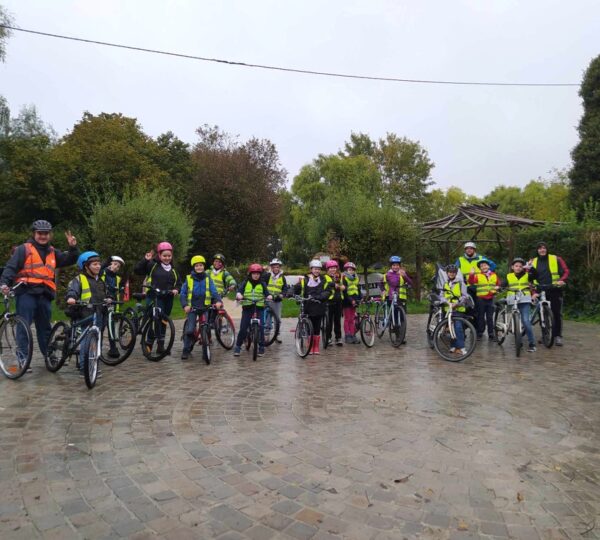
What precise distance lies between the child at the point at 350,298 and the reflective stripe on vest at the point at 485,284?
2530 millimetres

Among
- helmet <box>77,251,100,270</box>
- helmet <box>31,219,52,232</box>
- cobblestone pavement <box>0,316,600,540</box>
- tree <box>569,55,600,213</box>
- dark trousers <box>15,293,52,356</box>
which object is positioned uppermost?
tree <box>569,55,600,213</box>

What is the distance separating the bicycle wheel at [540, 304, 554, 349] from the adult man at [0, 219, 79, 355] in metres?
8.69

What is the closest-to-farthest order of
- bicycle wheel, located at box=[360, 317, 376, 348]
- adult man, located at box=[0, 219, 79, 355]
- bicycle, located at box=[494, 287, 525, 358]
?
1. adult man, located at box=[0, 219, 79, 355]
2. bicycle, located at box=[494, 287, 525, 358]
3. bicycle wheel, located at box=[360, 317, 376, 348]

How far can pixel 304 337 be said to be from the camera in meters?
8.09

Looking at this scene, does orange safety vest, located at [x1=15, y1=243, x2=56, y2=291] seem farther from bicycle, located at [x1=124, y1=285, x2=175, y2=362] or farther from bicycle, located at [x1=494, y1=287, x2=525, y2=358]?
bicycle, located at [x1=494, y1=287, x2=525, y2=358]

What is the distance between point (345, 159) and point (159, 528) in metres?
38.8

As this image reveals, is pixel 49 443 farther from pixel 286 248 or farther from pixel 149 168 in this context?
pixel 286 248

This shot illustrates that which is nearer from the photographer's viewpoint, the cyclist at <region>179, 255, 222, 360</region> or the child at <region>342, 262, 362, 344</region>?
the cyclist at <region>179, 255, 222, 360</region>

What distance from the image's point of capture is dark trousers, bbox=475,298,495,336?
9.75m

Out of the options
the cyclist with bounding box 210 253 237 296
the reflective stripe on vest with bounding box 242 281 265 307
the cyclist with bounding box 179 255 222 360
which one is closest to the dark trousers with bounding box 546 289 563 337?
the reflective stripe on vest with bounding box 242 281 265 307

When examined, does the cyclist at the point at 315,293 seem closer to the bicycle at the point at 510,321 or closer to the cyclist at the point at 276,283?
the cyclist at the point at 276,283

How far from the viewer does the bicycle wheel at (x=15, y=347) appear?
5930 millimetres

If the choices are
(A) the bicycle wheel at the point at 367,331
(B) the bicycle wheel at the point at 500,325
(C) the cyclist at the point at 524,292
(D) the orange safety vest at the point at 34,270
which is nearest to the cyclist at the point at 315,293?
(A) the bicycle wheel at the point at 367,331

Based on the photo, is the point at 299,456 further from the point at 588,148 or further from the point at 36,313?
the point at 588,148
